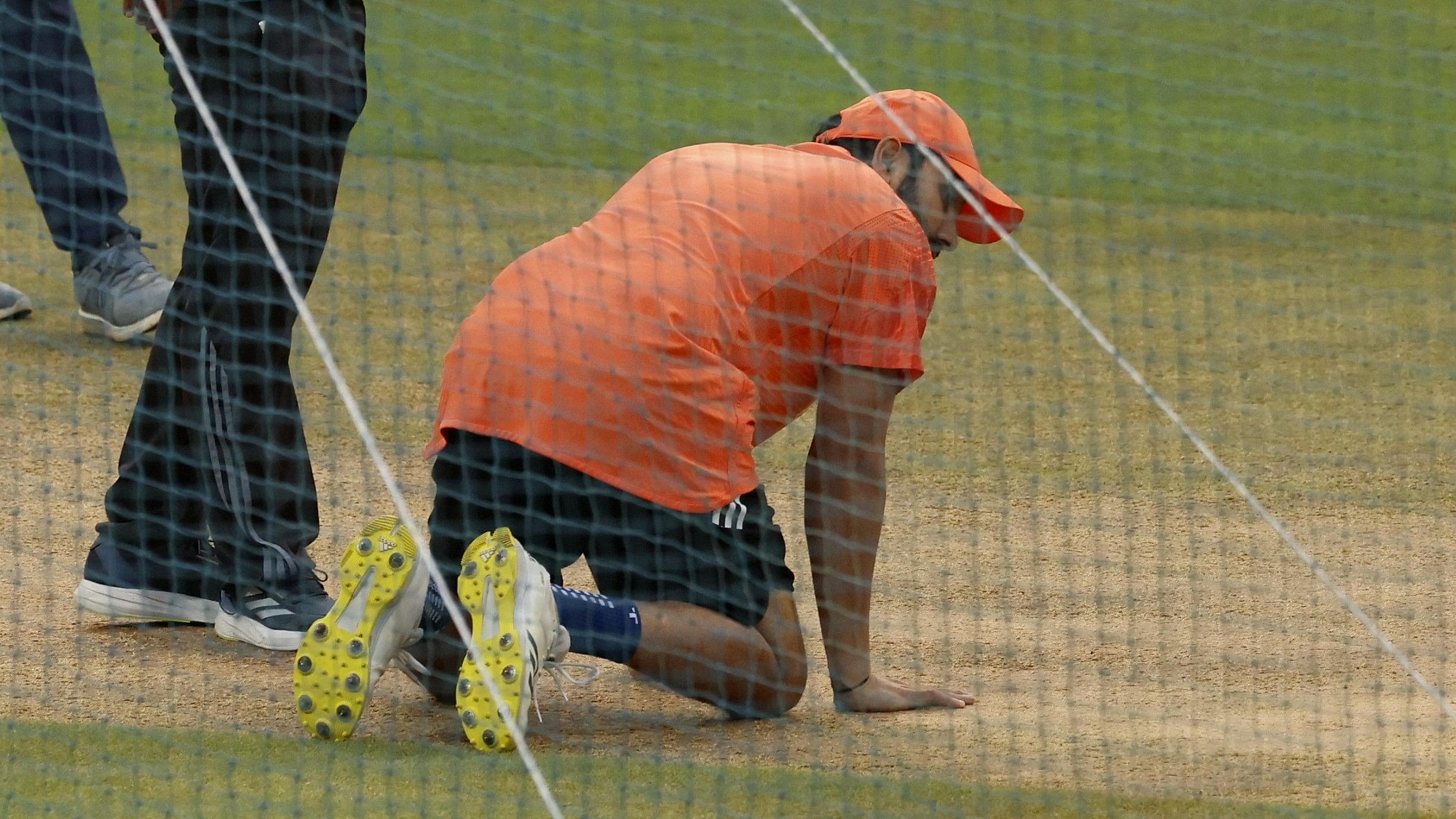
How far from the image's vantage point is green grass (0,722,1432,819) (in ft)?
9.00

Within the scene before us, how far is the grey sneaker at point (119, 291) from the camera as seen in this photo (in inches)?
216

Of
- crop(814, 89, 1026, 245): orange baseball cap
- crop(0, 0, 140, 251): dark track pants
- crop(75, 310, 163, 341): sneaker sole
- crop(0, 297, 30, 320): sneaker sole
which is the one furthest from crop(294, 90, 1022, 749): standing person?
crop(0, 297, 30, 320): sneaker sole

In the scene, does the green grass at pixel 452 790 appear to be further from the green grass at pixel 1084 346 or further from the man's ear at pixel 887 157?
the green grass at pixel 1084 346

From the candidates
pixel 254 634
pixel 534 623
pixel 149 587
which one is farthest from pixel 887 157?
pixel 149 587

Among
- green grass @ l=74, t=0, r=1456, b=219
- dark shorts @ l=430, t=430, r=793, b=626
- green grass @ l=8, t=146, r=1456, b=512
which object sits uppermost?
green grass @ l=74, t=0, r=1456, b=219

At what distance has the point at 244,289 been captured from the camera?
11.5ft

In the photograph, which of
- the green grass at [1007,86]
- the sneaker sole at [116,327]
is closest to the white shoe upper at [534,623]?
the sneaker sole at [116,327]

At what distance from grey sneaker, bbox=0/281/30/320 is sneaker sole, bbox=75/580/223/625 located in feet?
7.83

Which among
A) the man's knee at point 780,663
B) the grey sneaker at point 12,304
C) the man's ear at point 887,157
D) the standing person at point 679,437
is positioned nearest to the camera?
the standing person at point 679,437

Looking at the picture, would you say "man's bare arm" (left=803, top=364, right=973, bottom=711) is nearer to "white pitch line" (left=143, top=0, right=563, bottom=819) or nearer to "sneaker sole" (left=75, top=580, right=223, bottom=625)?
"white pitch line" (left=143, top=0, right=563, bottom=819)

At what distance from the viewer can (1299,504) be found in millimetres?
4383

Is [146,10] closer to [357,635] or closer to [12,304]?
[357,635]

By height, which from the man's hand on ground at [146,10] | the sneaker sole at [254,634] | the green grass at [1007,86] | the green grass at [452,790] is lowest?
the green grass at [452,790]

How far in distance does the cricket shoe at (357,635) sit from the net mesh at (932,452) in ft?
0.24
